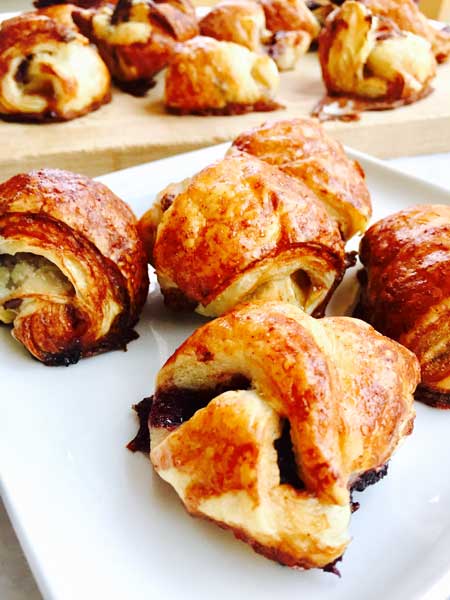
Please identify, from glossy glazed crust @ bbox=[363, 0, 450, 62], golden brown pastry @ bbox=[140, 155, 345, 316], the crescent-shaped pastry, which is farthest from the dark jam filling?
glossy glazed crust @ bbox=[363, 0, 450, 62]

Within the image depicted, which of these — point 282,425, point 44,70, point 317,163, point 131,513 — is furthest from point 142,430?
point 44,70

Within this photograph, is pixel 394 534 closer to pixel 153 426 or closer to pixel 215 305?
pixel 153 426

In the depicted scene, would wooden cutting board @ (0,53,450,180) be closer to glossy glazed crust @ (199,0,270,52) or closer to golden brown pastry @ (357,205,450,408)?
glossy glazed crust @ (199,0,270,52)

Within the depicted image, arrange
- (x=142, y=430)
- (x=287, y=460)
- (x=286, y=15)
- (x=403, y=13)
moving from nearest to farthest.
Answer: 1. (x=287, y=460)
2. (x=142, y=430)
3. (x=403, y=13)
4. (x=286, y=15)

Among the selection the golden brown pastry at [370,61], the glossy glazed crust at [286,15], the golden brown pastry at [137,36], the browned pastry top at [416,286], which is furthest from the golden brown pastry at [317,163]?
the glossy glazed crust at [286,15]

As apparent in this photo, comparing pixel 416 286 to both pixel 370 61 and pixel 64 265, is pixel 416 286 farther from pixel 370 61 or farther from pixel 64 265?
pixel 370 61

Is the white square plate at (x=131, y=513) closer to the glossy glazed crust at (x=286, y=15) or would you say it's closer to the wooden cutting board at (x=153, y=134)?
the wooden cutting board at (x=153, y=134)
